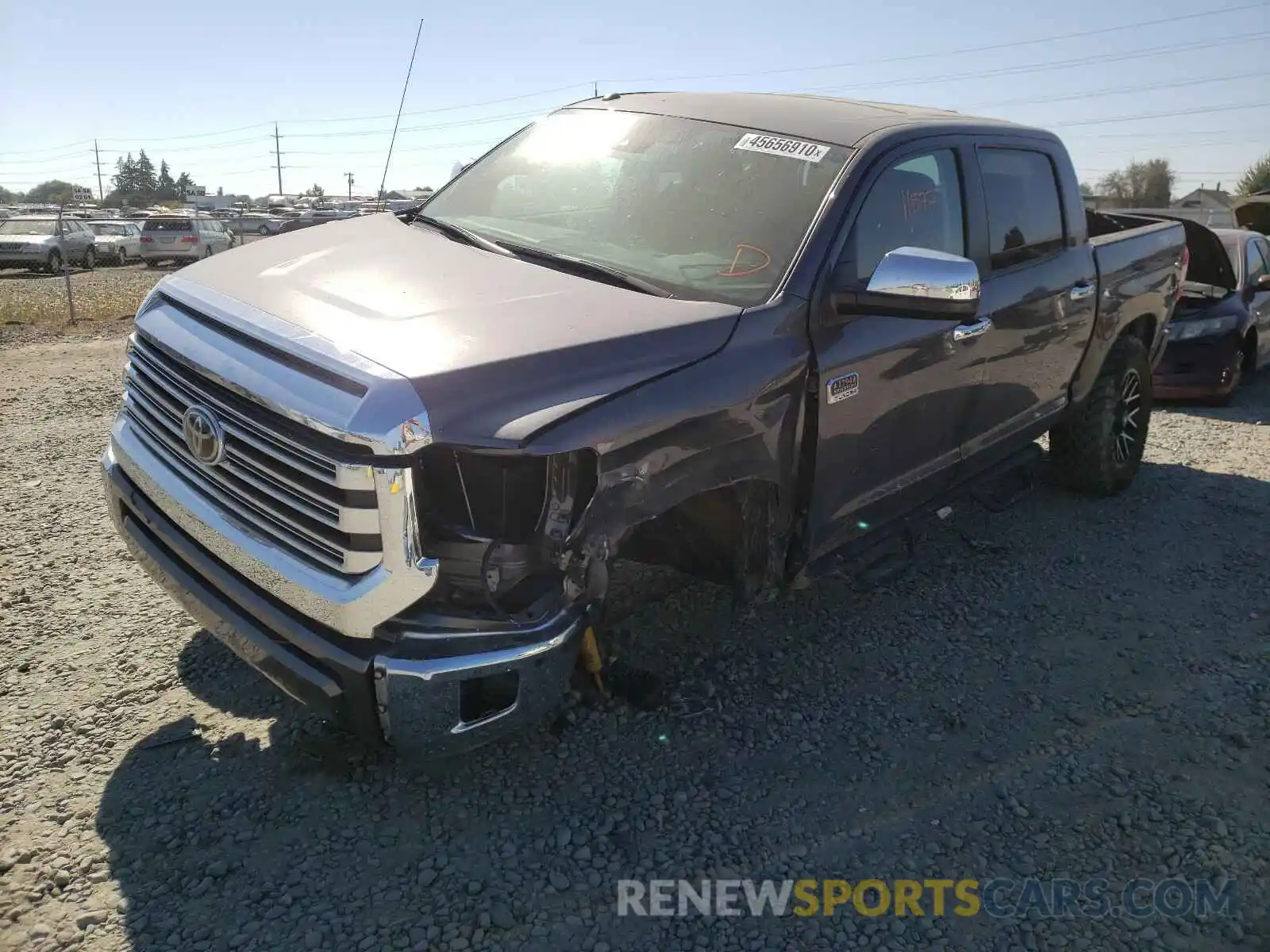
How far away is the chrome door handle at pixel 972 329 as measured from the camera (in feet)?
12.2

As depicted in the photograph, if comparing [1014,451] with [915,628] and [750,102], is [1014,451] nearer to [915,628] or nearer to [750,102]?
[915,628]

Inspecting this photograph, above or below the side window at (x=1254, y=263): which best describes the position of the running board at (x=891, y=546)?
below

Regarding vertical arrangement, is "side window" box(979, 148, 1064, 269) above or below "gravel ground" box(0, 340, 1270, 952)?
above

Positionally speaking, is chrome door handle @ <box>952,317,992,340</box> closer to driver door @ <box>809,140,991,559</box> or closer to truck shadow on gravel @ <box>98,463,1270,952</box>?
driver door @ <box>809,140,991,559</box>

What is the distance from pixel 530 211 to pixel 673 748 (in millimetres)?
2072

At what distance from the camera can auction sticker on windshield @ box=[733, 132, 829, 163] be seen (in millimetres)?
3406

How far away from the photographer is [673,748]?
3131 mm

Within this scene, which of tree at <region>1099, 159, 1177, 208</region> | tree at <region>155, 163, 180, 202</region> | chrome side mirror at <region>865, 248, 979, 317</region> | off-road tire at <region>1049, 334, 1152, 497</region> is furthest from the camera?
tree at <region>155, 163, 180, 202</region>

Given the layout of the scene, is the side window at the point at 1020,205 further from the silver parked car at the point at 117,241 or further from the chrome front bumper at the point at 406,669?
the silver parked car at the point at 117,241

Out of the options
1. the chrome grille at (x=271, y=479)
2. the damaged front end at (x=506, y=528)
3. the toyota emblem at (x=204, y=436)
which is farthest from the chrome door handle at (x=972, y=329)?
the toyota emblem at (x=204, y=436)

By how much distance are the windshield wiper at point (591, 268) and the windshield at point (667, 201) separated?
39 millimetres

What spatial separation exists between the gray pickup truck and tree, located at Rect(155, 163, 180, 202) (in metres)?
106

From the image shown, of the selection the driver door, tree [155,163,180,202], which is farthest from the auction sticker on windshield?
tree [155,163,180,202]

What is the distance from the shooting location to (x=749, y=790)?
296 cm
